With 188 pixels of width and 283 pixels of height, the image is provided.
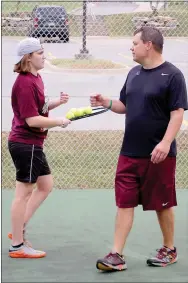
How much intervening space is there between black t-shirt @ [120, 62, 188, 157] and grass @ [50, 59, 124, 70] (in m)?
6.10

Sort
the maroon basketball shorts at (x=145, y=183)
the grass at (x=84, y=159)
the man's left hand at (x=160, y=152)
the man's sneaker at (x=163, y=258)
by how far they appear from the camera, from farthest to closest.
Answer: the grass at (x=84, y=159) < the man's sneaker at (x=163, y=258) < the maroon basketball shorts at (x=145, y=183) < the man's left hand at (x=160, y=152)

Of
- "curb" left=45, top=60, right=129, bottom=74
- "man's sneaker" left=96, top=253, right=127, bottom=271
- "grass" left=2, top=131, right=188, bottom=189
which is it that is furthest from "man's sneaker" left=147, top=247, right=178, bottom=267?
"curb" left=45, top=60, right=129, bottom=74

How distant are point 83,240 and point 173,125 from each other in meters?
1.48

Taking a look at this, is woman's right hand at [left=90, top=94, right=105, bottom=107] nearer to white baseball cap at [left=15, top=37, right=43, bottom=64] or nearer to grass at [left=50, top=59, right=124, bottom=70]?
white baseball cap at [left=15, top=37, right=43, bottom=64]

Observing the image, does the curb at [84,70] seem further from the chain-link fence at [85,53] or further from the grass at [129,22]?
the grass at [129,22]

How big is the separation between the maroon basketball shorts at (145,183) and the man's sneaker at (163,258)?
348mm

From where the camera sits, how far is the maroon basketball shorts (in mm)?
5520

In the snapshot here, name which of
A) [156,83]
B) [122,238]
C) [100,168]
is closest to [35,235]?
[122,238]

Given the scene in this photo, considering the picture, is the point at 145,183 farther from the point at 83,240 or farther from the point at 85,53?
the point at 85,53

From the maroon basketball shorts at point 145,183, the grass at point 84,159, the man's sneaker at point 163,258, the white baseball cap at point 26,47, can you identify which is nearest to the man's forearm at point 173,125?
the maroon basketball shorts at point 145,183

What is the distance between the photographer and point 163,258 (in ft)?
18.6

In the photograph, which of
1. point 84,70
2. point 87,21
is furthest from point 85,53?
point 84,70

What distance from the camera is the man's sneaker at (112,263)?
17.7 feet

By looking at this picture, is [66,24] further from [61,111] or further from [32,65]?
[32,65]
